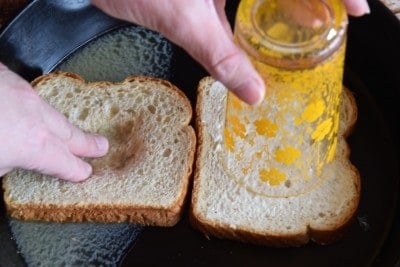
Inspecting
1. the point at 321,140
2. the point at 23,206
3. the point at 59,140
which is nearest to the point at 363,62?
the point at 321,140

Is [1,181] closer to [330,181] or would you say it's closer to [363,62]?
[330,181]

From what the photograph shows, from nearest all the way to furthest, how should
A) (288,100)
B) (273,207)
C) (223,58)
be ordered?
(223,58) < (288,100) < (273,207)

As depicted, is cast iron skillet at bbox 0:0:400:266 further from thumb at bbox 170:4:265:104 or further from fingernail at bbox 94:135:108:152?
thumb at bbox 170:4:265:104

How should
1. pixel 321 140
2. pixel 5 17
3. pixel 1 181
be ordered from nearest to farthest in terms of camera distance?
pixel 321 140
pixel 1 181
pixel 5 17

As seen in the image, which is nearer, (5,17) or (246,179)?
(246,179)

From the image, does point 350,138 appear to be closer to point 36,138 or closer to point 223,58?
point 223,58

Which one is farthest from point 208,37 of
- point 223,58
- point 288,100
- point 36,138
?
point 36,138

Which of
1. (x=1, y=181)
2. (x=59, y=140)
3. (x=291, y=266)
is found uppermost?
(x=59, y=140)

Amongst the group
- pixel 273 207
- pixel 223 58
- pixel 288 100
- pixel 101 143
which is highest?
pixel 223 58
